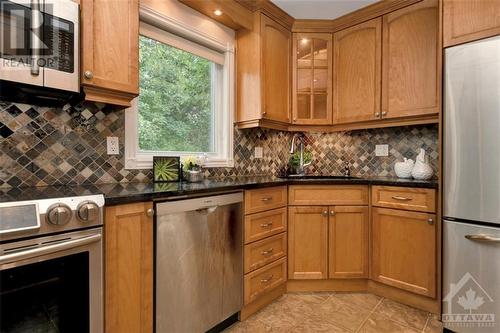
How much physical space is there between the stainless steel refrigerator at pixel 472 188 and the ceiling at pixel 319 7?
3.62 feet

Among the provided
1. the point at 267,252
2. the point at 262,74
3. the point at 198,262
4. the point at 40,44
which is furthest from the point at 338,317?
the point at 40,44

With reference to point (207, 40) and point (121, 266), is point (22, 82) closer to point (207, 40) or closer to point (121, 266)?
point (121, 266)

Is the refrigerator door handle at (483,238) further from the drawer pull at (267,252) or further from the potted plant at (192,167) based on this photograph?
the potted plant at (192,167)

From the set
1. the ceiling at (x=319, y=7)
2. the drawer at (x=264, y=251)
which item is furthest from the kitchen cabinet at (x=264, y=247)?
the ceiling at (x=319, y=7)

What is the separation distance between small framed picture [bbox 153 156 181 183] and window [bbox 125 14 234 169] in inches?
2.5

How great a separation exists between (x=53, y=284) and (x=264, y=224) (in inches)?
53.6

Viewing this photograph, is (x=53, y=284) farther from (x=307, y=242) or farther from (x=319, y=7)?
(x=319, y=7)

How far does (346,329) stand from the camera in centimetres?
188

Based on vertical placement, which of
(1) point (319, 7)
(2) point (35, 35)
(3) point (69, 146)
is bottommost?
(3) point (69, 146)

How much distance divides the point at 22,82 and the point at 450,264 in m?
2.57

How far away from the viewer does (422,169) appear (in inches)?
93.7

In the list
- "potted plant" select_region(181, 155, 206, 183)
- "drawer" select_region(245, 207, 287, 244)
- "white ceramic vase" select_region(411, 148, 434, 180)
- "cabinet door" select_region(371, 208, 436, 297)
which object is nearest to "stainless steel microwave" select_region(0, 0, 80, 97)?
"potted plant" select_region(181, 155, 206, 183)

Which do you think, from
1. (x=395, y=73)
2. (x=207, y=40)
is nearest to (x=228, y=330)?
(x=207, y=40)

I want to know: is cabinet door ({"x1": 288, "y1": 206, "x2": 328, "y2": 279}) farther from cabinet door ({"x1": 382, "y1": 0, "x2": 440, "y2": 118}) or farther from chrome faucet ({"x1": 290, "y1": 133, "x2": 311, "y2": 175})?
cabinet door ({"x1": 382, "y1": 0, "x2": 440, "y2": 118})
